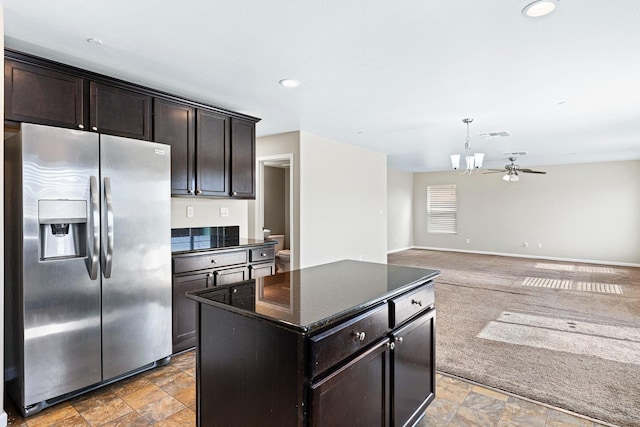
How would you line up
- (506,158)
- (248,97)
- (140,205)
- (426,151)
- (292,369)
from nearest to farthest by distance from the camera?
(292,369), (140,205), (248,97), (426,151), (506,158)

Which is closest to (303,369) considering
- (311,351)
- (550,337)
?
(311,351)

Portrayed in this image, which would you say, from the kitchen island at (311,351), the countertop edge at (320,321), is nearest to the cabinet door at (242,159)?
the kitchen island at (311,351)

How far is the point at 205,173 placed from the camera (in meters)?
3.62

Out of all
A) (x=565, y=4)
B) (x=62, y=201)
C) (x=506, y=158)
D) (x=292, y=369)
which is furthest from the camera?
(x=506, y=158)

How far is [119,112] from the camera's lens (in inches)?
114

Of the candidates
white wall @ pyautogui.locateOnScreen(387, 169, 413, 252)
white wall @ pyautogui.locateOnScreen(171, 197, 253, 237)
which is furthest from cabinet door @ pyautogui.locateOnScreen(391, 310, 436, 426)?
white wall @ pyautogui.locateOnScreen(387, 169, 413, 252)

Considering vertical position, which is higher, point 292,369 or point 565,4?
point 565,4

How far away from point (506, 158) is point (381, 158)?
2.86m

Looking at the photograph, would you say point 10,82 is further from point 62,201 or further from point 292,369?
point 292,369

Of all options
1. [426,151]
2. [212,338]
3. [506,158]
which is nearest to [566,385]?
[212,338]

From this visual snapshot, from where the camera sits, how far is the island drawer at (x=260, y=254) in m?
3.71

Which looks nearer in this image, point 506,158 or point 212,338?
point 212,338

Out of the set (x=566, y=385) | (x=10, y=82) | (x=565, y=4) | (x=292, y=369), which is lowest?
(x=566, y=385)

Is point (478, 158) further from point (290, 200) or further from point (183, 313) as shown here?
point (183, 313)
